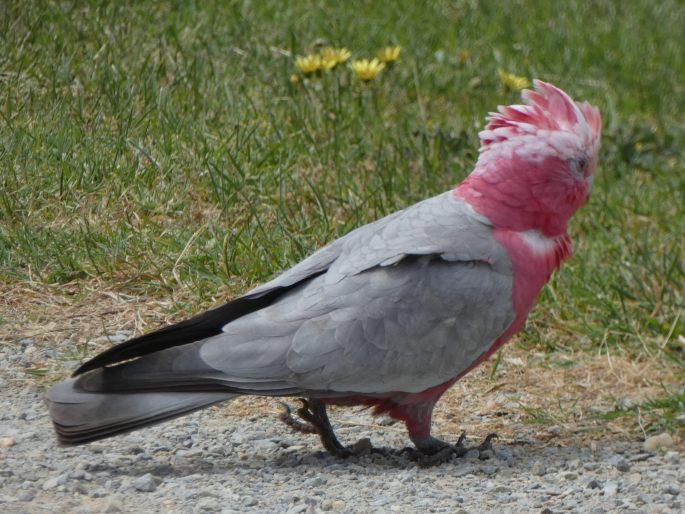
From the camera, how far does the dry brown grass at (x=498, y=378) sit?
400cm

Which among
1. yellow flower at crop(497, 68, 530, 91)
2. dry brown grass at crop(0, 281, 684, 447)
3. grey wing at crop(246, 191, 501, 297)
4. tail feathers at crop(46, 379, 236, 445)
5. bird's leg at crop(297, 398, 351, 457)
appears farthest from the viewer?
yellow flower at crop(497, 68, 530, 91)

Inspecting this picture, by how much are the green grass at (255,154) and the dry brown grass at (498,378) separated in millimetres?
96

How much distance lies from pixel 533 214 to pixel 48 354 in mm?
1774

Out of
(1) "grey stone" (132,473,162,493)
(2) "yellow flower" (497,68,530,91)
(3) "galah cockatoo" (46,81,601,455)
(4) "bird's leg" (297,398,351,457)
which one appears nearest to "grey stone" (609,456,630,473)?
(3) "galah cockatoo" (46,81,601,455)

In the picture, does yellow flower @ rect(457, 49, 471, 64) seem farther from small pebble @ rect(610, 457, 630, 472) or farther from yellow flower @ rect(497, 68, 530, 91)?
small pebble @ rect(610, 457, 630, 472)

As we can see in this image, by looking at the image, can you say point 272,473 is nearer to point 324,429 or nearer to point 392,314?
point 324,429

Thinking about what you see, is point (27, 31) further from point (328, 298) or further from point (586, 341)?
point (586, 341)

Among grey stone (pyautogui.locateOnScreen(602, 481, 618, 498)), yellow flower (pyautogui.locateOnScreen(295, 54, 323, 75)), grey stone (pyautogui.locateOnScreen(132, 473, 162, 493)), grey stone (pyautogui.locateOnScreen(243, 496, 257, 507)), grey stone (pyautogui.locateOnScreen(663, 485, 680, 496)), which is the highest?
yellow flower (pyautogui.locateOnScreen(295, 54, 323, 75))

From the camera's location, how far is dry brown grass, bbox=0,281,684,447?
157 inches

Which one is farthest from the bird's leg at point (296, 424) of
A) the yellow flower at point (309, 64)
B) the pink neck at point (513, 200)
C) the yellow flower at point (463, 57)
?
the yellow flower at point (463, 57)

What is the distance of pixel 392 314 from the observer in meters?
3.42

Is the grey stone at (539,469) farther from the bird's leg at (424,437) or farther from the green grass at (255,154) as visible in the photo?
the green grass at (255,154)

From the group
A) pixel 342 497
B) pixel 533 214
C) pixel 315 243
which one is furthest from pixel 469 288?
pixel 315 243

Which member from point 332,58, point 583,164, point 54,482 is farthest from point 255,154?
point 54,482
